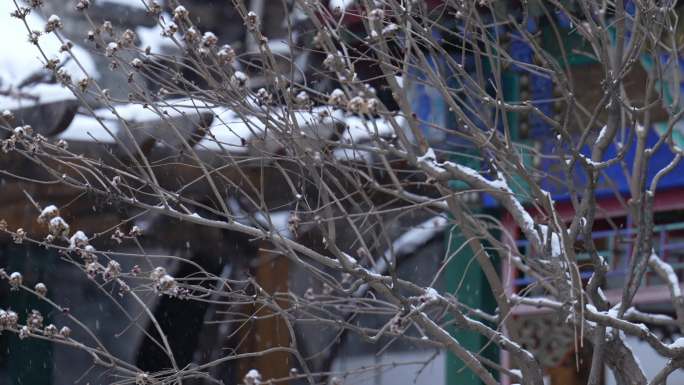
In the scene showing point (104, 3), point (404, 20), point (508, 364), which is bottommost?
point (508, 364)

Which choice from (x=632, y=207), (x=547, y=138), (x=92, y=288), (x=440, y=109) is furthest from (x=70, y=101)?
(x=632, y=207)

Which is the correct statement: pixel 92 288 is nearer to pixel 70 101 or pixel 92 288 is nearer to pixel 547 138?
pixel 70 101

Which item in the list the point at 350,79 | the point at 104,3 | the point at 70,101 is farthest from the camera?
the point at 104,3

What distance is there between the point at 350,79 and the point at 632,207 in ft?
5.78

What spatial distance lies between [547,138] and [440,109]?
93 cm

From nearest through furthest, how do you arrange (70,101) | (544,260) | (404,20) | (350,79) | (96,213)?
(350,79) < (404,20) < (544,260) < (70,101) < (96,213)

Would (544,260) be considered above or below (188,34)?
below

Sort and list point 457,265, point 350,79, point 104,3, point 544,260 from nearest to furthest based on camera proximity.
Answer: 1. point 350,79
2. point 544,260
3. point 457,265
4. point 104,3

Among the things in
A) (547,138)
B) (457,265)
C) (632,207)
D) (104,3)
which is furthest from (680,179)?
(104,3)

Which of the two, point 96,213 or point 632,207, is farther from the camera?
point 96,213

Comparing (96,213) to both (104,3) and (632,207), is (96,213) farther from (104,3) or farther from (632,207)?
(632,207)

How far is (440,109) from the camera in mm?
8312

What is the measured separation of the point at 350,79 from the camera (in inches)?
145

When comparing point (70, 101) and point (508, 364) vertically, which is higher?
point (70, 101)
